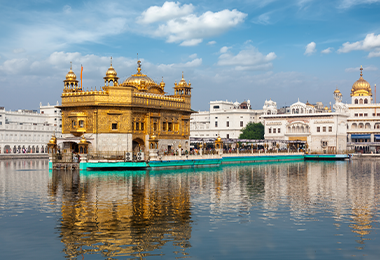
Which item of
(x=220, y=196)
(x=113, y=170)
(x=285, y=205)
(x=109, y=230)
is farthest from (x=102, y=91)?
(x=109, y=230)

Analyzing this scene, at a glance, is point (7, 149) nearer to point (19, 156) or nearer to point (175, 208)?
point (19, 156)

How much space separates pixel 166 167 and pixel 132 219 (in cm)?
2896

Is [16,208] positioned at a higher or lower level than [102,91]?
lower

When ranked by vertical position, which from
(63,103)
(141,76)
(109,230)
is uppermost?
(141,76)

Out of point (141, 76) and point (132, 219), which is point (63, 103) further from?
point (132, 219)

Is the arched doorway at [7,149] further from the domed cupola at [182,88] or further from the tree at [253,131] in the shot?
the tree at [253,131]

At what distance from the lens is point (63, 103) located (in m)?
48.5

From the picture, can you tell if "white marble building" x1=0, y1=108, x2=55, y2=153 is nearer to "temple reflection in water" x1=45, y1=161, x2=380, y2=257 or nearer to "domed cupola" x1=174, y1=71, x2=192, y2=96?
"domed cupola" x1=174, y1=71, x2=192, y2=96

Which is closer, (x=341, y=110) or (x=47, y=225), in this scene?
(x=47, y=225)

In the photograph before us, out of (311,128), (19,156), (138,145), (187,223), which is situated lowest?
(187,223)

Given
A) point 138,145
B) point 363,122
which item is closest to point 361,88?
point 363,122

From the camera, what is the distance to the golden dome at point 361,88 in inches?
4151

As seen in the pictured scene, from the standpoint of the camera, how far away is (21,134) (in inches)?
3615

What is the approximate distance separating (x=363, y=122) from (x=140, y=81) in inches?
2474
